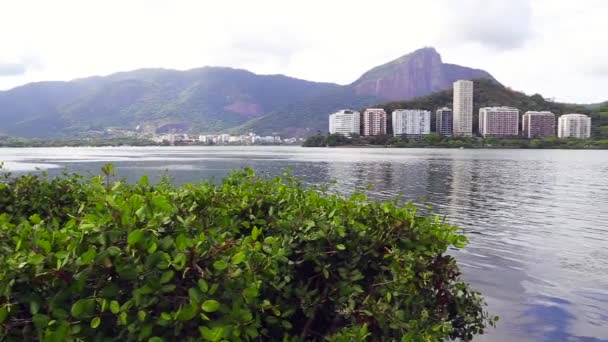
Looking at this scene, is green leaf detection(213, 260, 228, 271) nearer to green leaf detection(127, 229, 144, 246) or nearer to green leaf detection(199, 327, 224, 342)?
green leaf detection(199, 327, 224, 342)

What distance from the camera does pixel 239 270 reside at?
9.77 feet

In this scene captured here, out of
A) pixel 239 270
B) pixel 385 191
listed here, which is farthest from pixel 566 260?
pixel 385 191

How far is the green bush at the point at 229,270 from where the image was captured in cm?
277

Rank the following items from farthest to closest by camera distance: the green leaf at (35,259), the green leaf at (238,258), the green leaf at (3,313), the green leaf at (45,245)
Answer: the green leaf at (238,258)
the green leaf at (45,245)
the green leaf at (35,259)
the green leaf at (3,313)

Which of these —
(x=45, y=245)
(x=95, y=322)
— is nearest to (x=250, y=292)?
(x=95, y=322)

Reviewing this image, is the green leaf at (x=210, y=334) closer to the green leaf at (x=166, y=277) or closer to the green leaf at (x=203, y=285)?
the green leaf at (x=203, y=285)

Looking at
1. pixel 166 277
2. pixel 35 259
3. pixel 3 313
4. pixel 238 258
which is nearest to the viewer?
pixel 3 313

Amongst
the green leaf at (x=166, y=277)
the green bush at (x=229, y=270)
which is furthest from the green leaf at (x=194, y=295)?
the green leaf at (x=166, y=277)

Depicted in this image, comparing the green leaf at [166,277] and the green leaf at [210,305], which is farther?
the green leaf at [166,277]

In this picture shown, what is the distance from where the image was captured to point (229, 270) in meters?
3.00

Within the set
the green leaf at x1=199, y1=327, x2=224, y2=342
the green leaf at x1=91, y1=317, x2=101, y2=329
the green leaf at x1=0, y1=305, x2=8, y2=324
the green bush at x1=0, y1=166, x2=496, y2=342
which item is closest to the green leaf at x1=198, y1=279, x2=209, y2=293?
the green bush at x1=0, y1=166, x2=496, y2=342

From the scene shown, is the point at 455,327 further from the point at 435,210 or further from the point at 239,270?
the point at 435,210

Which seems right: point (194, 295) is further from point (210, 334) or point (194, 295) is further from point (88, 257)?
point (88, 257)

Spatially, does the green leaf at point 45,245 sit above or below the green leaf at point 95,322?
above
